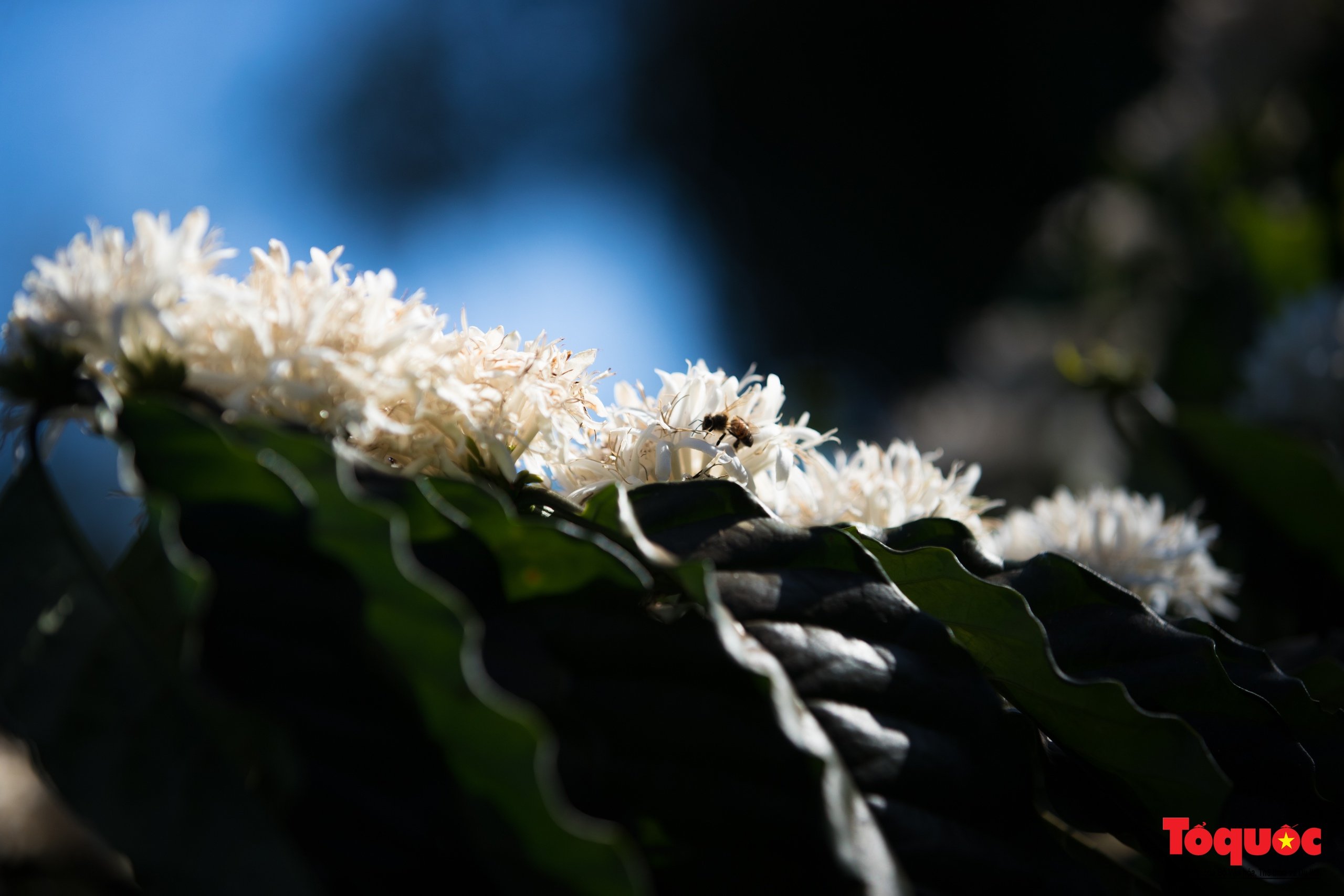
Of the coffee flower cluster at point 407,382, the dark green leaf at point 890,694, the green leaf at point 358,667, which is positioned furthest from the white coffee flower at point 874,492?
the green leaf at point 358,667

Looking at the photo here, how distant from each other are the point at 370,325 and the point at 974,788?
0.93 feet

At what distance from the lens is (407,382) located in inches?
13.1

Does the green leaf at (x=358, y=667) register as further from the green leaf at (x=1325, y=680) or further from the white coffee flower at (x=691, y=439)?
the green leaf at (x=1325, y=680)

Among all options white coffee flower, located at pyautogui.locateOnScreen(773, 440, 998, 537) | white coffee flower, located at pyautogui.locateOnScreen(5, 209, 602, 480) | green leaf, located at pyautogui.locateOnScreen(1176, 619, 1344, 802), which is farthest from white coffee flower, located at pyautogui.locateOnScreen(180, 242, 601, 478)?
green leaf, located at pyautogui.locateOnScreen(1176, 619, 1344, 802)

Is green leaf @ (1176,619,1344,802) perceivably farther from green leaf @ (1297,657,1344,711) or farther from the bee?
the bee

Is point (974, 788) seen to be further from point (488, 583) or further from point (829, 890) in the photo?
point (488, 583)

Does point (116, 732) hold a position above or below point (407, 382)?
below

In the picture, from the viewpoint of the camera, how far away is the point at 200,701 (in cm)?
24

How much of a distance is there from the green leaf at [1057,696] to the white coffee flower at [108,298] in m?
0.29

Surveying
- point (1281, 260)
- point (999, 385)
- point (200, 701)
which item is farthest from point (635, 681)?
point (999, 385)

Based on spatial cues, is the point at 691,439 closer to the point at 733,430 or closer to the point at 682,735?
the point at 733,430

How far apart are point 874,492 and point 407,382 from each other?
0.88 feet

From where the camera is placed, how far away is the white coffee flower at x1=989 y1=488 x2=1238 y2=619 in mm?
573

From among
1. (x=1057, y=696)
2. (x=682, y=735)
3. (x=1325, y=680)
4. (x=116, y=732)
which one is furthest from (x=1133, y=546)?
(x=116, y=732)
